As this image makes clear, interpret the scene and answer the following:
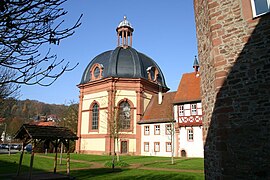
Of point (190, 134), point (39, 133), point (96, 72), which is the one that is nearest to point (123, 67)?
point (96, 72)

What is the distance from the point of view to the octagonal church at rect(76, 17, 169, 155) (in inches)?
1227

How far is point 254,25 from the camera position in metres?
6.88

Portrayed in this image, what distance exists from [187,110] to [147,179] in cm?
1655

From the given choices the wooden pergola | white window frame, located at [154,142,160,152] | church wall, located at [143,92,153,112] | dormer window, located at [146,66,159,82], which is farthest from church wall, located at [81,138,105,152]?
the wooden pergola

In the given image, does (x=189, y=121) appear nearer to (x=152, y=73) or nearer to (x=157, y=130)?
(x=157, y=130)

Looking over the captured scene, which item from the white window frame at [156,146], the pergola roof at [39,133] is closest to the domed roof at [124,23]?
the white window frame at [156,146]

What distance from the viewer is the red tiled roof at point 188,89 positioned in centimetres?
2759

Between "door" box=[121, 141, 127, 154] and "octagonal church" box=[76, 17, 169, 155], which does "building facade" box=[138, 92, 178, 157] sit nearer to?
"octagonal church" box=[76, 17, 169, 155]

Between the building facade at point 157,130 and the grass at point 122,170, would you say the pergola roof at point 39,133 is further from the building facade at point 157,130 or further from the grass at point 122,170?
the building facade at point 157,130

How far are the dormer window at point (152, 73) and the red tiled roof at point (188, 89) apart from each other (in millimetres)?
5731

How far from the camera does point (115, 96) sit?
1262 inches

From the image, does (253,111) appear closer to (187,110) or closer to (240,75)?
(240,75)

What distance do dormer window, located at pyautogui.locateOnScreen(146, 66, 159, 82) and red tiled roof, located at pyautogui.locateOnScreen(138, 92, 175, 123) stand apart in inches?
124

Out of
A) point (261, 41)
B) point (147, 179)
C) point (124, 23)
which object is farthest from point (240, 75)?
point (124, 23)
